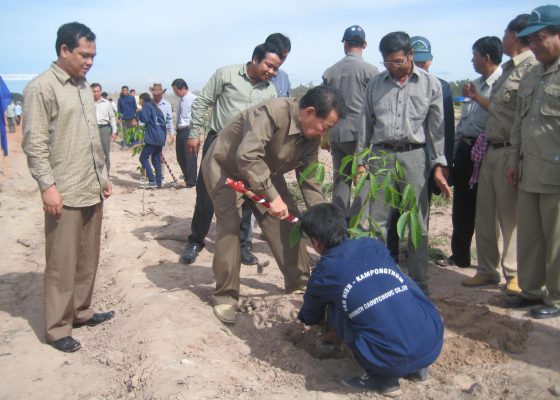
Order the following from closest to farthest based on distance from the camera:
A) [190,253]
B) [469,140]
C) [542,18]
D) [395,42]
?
[542,18] → [395,42] → [469,140] → [190,253]

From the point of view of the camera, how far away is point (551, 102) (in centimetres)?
311

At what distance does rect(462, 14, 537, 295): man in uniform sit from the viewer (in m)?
3.60

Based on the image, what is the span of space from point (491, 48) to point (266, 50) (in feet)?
5.73

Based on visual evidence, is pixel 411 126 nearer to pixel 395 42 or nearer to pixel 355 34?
pixel 395 42

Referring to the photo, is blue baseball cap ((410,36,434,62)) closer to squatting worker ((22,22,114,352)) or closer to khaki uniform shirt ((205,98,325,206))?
khaki uniform shirt ((205,98,325,206))

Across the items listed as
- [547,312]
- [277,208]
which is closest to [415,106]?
[277,208]

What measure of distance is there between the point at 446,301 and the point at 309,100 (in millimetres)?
1801

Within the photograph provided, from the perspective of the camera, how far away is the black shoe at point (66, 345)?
329 centimetres

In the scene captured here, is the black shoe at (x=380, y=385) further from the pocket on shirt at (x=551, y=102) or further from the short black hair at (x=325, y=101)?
the pocket on shirt at (x=551, y=102)

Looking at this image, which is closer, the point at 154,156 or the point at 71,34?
the point at 71,34

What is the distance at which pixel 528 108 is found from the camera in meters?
3.29

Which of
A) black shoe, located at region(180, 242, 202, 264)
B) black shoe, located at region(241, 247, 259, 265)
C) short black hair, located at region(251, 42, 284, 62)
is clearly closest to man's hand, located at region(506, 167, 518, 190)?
short black hair, located at region(251, 42, 284, 62)

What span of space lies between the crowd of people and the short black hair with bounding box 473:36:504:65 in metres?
0.01

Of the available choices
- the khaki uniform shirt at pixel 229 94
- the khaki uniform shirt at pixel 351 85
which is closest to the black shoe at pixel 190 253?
the khaki uniform shirt at pixel 229 94
